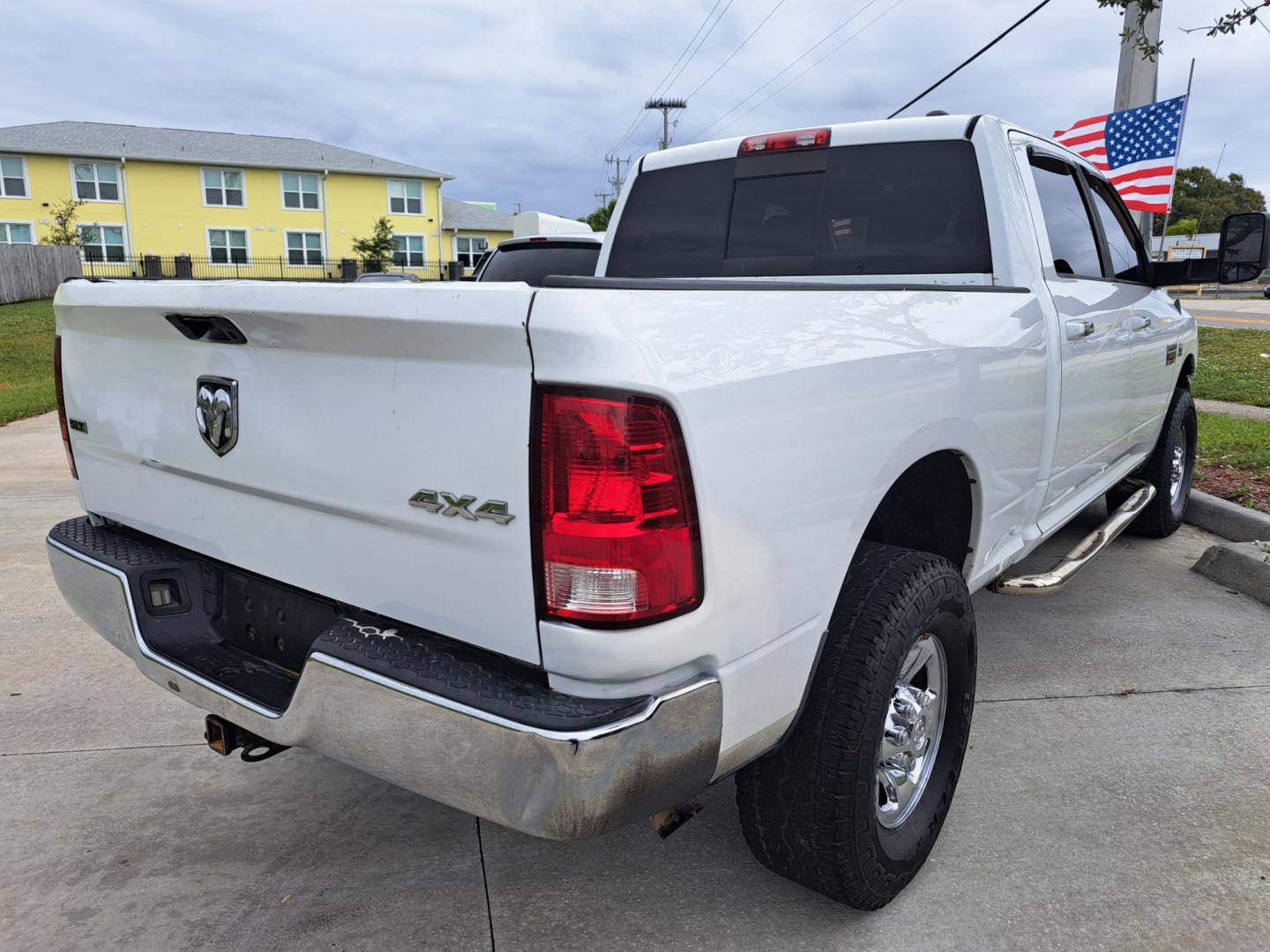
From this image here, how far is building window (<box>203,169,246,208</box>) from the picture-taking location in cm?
4016

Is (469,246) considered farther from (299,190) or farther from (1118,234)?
(1118,234)

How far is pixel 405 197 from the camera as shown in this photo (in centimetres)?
4350

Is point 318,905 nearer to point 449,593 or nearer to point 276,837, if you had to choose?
point 276,837

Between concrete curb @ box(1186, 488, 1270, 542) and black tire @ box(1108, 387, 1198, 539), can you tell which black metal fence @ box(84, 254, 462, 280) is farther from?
black tire @ box(1108, 387, 1198, 539)

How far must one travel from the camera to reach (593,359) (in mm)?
1583

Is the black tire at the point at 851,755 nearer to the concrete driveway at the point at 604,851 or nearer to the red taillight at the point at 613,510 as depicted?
the concrete driveway at the point at 604,851

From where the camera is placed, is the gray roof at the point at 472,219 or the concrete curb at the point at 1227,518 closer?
the concrete curb at the point at 1227,518

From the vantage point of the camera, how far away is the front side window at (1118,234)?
13.9ft

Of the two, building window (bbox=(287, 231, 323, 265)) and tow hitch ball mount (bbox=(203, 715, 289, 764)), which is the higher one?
building window (bbox=(287, 231, 323, 265))

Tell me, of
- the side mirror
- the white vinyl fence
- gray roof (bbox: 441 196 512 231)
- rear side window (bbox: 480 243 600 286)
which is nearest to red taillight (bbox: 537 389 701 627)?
the side mirror

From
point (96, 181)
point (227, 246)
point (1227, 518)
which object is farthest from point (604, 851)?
point (96, 181)

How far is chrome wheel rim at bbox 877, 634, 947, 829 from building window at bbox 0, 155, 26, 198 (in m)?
45.2

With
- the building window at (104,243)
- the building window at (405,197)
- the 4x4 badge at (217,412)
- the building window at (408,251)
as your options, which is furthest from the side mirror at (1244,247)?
the building window at (104,243)

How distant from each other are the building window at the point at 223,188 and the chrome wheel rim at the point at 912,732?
143 ft
